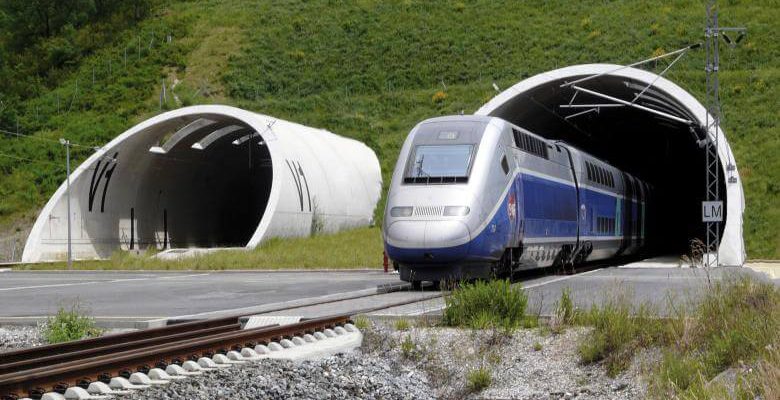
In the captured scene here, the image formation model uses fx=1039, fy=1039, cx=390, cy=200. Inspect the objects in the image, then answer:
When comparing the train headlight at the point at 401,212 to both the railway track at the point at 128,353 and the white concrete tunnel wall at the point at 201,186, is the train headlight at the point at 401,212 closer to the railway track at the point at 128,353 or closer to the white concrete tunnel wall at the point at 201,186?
the railway track at the point at 128,353

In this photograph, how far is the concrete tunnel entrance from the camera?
1558 inches

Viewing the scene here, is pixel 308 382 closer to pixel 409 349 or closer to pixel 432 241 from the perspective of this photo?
pixel 409 349

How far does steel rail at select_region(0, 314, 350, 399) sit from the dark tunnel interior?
32608mm

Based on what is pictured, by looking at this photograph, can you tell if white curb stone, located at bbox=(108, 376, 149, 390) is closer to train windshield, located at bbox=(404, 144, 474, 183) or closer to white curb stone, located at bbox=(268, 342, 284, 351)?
white curb stone, located at bbox=(268, 342, 284, 351)

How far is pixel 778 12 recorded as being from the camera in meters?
68.3

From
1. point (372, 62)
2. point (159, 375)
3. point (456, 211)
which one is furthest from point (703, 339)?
point (372, 62)

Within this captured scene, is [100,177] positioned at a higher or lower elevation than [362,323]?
higher

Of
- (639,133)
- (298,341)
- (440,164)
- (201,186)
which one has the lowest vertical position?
(298,341)

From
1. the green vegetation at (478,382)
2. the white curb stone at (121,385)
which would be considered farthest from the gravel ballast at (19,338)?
the green vegetation at (478,382)

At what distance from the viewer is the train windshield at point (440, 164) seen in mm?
20594

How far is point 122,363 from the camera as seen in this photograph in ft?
32.3

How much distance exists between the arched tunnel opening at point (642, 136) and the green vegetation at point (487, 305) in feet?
83.2

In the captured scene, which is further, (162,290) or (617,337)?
(162,290)

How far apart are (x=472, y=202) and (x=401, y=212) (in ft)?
4.57
